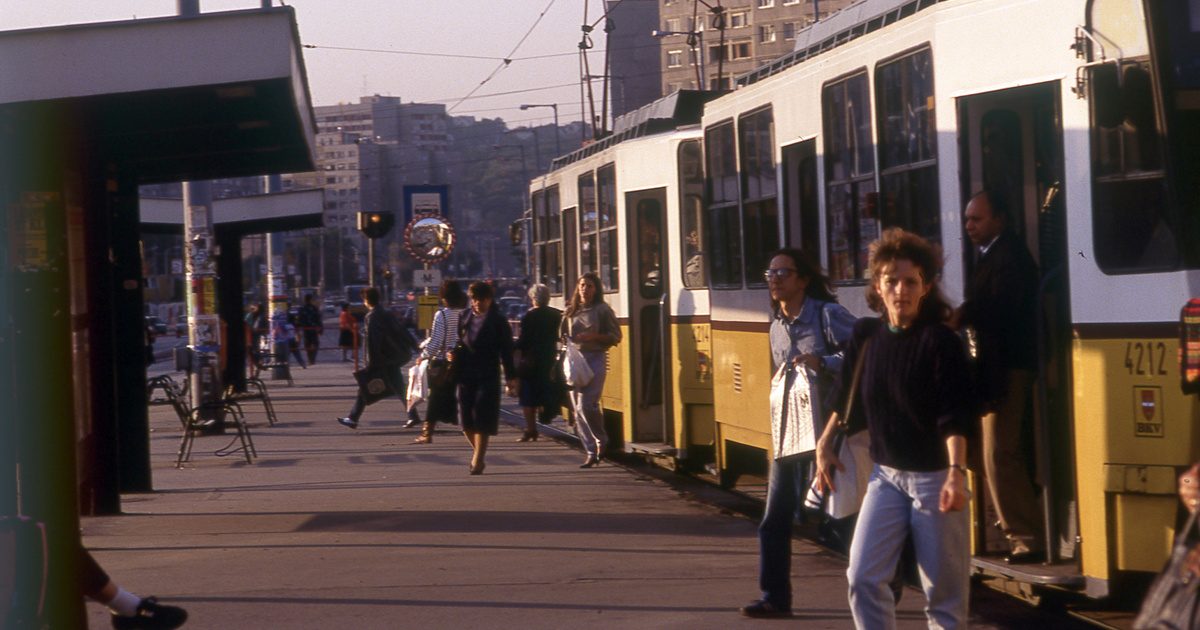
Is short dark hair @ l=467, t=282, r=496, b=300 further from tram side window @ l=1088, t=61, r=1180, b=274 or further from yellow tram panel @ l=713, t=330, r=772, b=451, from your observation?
tram side window @ l=1088, t=61, r=1180, b=274

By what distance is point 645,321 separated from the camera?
628 inches

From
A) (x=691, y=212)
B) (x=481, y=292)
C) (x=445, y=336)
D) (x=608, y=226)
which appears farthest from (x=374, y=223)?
(x=691, y=212)

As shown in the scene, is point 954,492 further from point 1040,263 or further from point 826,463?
point 1040,263

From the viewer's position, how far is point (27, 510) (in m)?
7.94

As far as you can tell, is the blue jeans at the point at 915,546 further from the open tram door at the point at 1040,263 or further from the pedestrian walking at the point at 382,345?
the pedestrian walking at the point at 382,345

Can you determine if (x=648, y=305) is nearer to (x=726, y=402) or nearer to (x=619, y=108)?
(x=726, y=402)

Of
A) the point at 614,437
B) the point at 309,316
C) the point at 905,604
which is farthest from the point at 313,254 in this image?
the point at 905,604

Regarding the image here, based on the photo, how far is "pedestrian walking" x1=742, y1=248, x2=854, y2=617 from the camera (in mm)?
8039

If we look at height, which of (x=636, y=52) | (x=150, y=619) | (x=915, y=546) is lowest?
(x=150, y=619)

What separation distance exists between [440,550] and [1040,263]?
4.01m

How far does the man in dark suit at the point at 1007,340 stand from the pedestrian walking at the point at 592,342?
7.46 metres

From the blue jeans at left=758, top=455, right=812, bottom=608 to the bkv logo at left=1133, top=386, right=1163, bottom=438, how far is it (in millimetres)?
1431

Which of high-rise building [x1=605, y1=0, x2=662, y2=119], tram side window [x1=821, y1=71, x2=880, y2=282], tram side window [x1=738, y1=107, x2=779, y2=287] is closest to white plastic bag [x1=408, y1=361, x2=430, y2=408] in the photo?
tram side window [x1=738, y1=107, x2=779, y2=287]

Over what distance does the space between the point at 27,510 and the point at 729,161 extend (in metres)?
6.40
